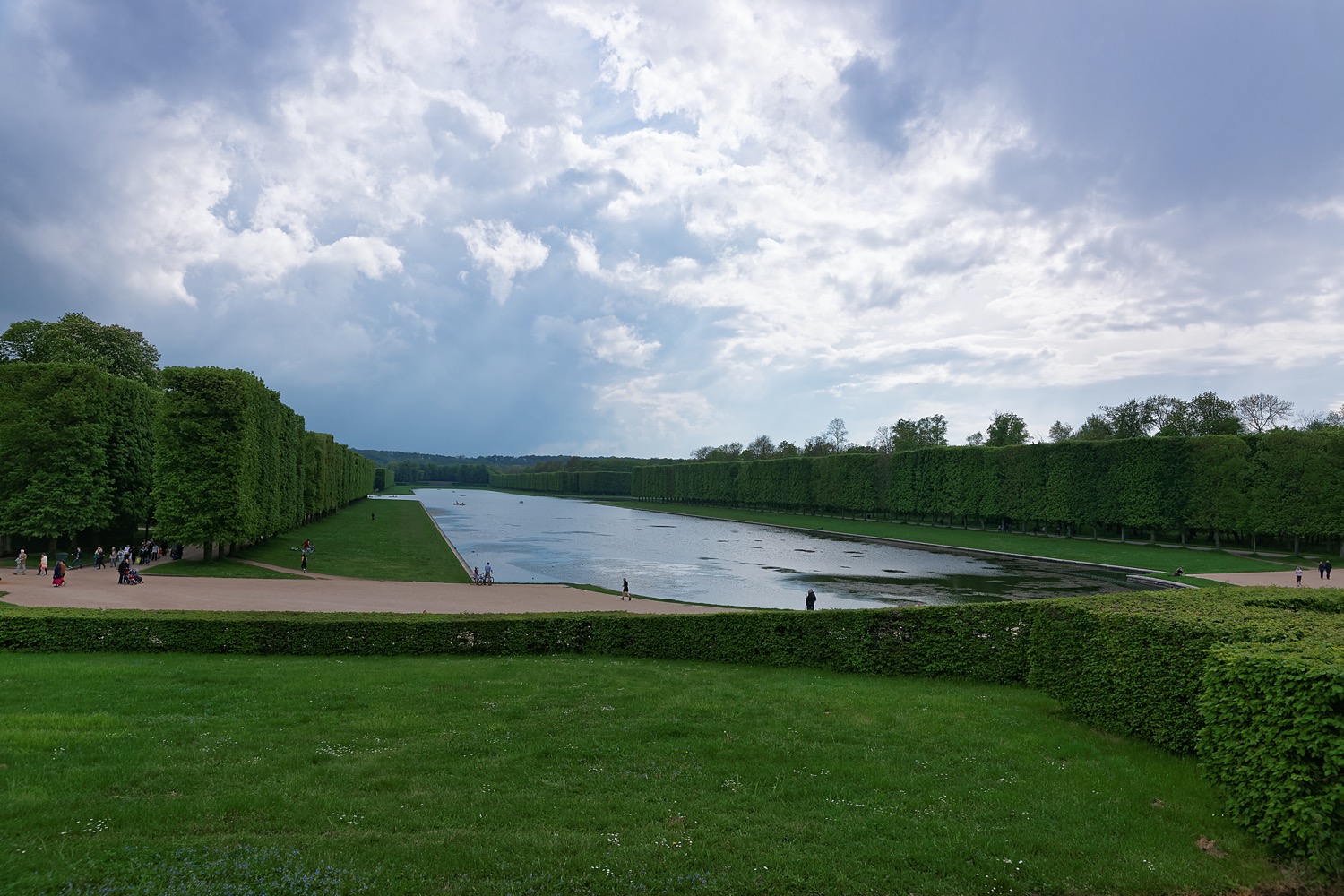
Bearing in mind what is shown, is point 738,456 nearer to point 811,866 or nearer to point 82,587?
point 82,587

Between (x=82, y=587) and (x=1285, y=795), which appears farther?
(x=82, y=587)

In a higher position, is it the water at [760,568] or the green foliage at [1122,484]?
the green foliage at [1122,484]

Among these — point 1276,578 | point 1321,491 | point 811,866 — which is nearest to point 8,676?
point 811,866

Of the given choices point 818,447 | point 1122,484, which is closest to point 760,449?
point 818,447

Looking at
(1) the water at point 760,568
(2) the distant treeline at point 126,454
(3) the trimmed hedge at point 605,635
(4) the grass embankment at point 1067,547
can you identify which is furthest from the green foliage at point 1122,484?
(2) the distant treeline at point 126,454

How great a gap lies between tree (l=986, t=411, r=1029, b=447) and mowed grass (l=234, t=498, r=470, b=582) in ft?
305

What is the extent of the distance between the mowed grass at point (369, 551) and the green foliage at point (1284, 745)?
115 feet

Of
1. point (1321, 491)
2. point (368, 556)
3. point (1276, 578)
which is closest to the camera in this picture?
point (1276, 578)

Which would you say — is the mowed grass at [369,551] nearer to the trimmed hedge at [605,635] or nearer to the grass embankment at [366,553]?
the grass embankment at [366,553]

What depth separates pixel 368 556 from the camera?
4591 cm

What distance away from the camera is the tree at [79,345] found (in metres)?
55.0

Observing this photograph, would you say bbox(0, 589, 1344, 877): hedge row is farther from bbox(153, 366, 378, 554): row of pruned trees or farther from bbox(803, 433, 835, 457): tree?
bbox(803, 433, 835, 457): tree

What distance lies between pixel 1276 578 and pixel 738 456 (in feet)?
496

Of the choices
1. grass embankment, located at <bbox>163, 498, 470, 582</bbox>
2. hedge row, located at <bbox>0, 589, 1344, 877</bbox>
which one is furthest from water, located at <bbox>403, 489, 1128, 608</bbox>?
hedge row, located at <bbox>0, 589, 1344, 877</bbox>
